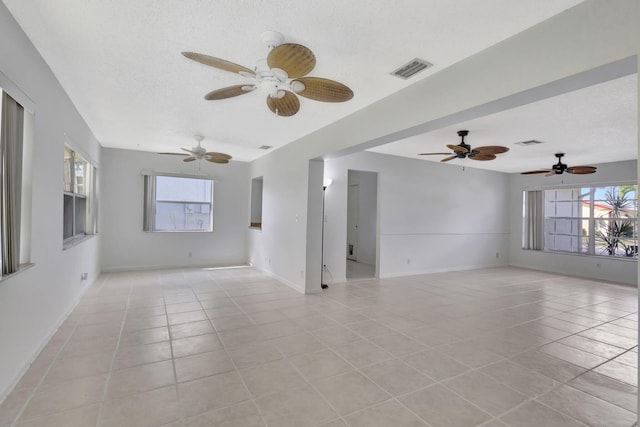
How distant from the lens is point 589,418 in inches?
79.8

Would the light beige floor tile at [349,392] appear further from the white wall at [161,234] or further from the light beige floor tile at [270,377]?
the white wall at [161,234]

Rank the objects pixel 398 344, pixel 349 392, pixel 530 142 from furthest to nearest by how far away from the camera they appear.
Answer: pixel 530 142
pixel 398 344
pixel 349 392

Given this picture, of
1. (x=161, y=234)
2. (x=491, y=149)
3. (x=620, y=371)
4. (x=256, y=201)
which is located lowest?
(x=620, y=371)

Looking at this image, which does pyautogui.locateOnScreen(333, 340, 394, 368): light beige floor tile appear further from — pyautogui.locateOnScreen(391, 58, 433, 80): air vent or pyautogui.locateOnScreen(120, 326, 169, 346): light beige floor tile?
pyautogui.locateOnScreen(391, 58, 433, 80): air vent

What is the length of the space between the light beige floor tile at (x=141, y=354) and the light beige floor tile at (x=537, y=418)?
270 centimetres

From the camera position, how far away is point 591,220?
7398 mm

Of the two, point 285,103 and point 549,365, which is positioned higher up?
point 285,103

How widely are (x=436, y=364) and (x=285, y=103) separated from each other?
265 centimetres

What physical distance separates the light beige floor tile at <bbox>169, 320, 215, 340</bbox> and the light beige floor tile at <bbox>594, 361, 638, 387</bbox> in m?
3.71

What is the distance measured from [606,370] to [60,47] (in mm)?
5339

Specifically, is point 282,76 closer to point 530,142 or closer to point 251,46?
point 251,46

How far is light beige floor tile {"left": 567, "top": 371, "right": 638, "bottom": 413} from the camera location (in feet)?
7.28

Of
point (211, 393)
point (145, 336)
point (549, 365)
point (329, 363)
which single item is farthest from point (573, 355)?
point (145, 336)

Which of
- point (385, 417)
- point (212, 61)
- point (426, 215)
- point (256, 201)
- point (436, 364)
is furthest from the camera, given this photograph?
point (256, 201)
